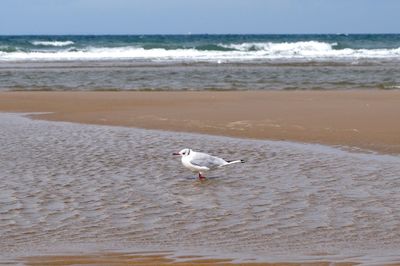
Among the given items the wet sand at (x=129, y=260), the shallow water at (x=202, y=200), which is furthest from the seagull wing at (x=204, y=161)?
the wet sand at (x=129, y=260)

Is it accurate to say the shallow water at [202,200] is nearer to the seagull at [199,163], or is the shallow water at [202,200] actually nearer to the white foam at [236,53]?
the seagull at [199,163]

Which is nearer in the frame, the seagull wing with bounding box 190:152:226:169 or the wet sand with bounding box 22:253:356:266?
the wet sand with bounding box 22:253:356:266

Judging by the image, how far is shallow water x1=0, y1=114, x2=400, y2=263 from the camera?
5762 mm

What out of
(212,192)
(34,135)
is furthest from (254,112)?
(212,192)

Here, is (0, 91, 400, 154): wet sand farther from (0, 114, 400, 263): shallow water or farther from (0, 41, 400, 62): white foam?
(0, 41, 400, 62): white foam

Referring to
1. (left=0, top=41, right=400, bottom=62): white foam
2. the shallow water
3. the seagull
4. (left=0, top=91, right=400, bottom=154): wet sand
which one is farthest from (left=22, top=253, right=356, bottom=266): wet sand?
→ (left=0, top=41, right=400, bottom=62): white foam

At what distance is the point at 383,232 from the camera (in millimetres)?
6059

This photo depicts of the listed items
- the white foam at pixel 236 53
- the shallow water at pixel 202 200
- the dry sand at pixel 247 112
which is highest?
the shallow water at pixel 202 200

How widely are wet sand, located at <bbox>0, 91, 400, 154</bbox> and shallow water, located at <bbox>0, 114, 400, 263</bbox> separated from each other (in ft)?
2.96

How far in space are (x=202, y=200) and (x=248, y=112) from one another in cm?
703

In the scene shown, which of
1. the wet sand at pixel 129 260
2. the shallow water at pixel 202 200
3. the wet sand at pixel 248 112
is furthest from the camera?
the wet sand at pixel 248 112

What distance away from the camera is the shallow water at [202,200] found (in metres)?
5.76

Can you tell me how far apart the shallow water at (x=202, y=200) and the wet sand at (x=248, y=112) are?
902 mm

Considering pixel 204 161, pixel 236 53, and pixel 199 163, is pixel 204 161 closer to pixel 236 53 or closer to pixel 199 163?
pixel 199 163
